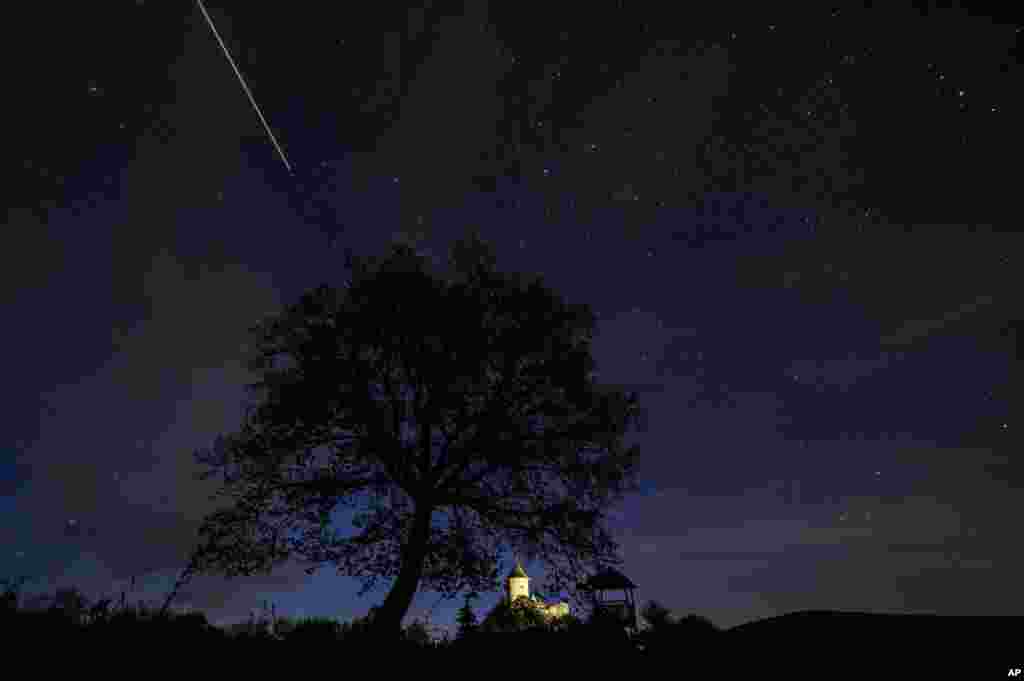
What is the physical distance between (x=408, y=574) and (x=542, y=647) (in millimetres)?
8489

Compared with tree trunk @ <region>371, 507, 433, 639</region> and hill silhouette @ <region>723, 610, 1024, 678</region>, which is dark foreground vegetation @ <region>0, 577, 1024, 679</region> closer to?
hill silhouette @ <region>723, 610, 1024, 678</region>

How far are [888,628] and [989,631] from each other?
1.36 m

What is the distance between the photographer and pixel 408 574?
47.4 ft

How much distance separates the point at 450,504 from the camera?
52.2 ft

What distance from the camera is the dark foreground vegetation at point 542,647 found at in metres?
5.25

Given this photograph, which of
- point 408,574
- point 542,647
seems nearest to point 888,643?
point 542,647

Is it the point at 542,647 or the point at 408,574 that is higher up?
the point at 408,574

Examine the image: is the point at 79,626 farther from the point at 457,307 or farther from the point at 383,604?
the point at 457,307

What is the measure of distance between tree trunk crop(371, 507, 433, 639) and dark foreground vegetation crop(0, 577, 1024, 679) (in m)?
4.84

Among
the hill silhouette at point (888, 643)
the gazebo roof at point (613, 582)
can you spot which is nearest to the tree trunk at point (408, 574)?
the hill silhouette at point (888, 643)

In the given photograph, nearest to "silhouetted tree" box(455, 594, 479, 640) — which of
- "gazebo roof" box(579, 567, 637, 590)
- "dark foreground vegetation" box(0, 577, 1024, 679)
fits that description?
"dark foreground vegetation" box(0, 577, 1024, 679)

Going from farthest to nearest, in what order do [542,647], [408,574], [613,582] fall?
[613,582]
[408,574]
[542,647]

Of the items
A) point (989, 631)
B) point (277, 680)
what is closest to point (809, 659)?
point (989, 631)

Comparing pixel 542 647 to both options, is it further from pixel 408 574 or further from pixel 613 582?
pixel 613 582
